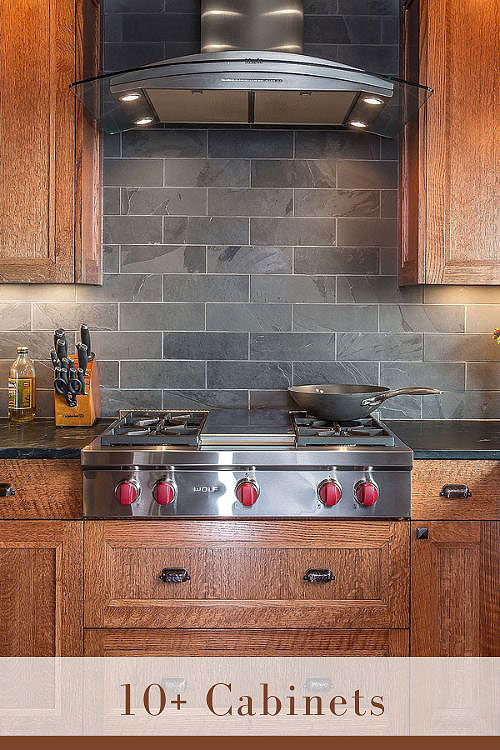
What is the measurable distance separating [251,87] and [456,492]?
1308mm

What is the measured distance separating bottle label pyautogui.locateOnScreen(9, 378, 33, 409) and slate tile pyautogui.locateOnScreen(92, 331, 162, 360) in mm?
281

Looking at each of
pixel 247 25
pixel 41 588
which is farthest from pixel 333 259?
pixel 41 588

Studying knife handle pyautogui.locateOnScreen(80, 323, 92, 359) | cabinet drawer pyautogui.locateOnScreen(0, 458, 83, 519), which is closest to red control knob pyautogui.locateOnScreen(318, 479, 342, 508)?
cabinet drawer pyautogui.locateOnScreen(0, 458, 83, 519)

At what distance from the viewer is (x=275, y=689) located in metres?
2.08

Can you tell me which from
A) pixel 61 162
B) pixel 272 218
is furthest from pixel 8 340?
pixel 272 218

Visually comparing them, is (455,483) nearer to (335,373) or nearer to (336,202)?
(335,373)

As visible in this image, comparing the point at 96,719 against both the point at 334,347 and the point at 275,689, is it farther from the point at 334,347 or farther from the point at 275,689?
the point at 334,347

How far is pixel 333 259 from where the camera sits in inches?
107

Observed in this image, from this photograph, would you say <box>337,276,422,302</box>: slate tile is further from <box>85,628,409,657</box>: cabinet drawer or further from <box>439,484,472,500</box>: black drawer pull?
<box>85,628,409,657</box>: cabinet drawer

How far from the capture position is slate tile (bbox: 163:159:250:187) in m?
2.70

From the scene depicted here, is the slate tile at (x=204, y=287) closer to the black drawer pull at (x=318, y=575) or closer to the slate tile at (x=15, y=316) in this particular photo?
the slate tile at (x=15, y=316)

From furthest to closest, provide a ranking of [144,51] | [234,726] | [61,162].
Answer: [144,51], [61,162], [234,726]

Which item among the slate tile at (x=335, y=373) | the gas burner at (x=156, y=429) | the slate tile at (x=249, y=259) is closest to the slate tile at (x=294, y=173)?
the slate tile at (x=249, y=259)

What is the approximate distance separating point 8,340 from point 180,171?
89cm
